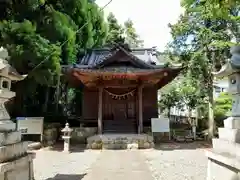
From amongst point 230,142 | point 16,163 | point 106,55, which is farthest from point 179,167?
point 106,55

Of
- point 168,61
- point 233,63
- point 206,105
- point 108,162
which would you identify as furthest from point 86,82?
point 233,63

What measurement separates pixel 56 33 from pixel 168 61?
6.38 m

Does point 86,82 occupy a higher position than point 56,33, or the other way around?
point 56,33

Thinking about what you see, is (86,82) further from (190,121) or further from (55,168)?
(190,121)

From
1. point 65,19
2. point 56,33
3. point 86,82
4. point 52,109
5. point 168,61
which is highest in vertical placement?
point 65,19

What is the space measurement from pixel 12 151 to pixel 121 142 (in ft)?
27.8

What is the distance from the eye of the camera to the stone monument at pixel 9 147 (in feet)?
14.4

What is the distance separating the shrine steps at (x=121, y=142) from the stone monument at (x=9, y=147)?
737 centimetres

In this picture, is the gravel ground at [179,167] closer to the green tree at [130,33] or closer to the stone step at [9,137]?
the stone step at [9,137]

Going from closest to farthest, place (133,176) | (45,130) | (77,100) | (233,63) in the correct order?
(233,63) < (133,176) < (45,130) < (77,100)

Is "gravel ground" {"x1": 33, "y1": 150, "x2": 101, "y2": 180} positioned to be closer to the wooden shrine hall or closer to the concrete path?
the concrete path

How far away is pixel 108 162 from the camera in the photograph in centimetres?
873

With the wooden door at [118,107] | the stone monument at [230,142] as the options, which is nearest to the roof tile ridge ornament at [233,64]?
the stone monument at [230,142]

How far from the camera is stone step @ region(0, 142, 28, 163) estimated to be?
172 inches
